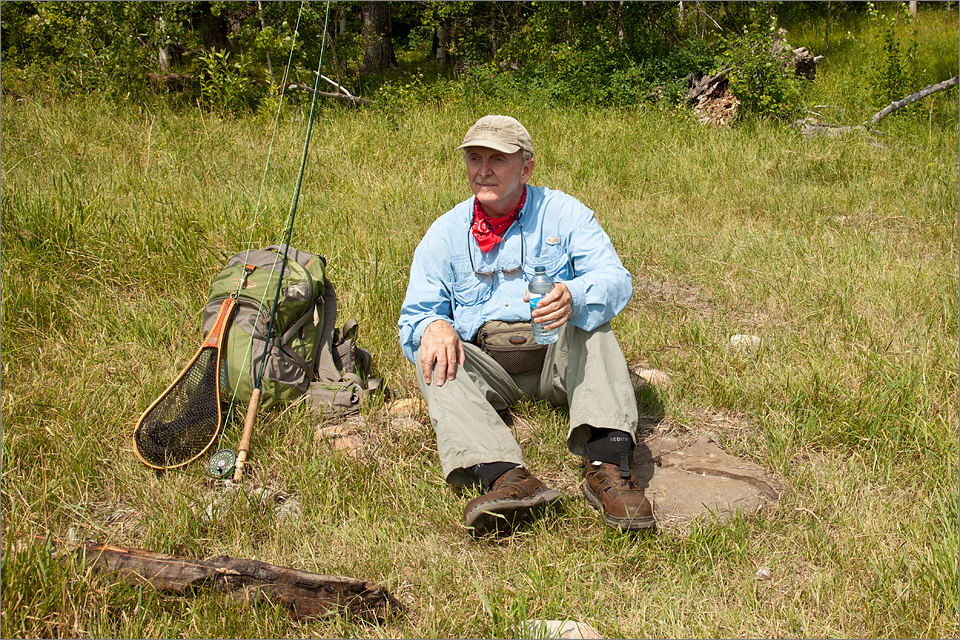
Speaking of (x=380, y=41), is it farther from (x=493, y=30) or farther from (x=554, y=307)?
(x=554, y=307)

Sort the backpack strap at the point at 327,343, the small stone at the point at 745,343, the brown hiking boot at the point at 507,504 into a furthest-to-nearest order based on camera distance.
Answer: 1. the small stone at the point at 745,343
2. the backpack strap at the point at 327,343
3. the brown hiking boot at the point at 507,504

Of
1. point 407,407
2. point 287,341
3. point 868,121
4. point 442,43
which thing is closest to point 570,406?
point 407,407

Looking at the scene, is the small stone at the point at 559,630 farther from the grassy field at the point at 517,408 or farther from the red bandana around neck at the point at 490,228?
the red bandana around neck at the point at 490,228

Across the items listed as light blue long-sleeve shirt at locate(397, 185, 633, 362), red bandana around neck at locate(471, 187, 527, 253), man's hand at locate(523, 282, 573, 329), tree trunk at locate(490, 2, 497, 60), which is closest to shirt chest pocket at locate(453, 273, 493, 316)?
light blue long-sleeve shirt at locate(397, 185, 633, 362)

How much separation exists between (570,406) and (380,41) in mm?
10213

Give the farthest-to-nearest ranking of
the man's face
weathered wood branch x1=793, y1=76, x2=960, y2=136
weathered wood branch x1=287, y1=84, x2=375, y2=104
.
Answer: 1. weathered wood branch x1=287, y1=84, x2=375, y2=104
2. weathered wood branch x1=793, y1=76, x2=960, y2=136
3. the man's face

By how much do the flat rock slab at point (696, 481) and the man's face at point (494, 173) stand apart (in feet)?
4.35

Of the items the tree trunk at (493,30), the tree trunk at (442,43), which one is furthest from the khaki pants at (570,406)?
the tree trunk at (442,43)

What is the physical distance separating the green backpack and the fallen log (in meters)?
1.18

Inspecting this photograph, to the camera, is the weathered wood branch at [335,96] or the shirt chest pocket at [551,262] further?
the weathered wood branch at [335,96]

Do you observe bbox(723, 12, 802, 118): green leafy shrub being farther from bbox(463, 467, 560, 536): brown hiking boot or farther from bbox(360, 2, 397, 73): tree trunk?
bbox(463, 467, 560, 536): brown hiking boot

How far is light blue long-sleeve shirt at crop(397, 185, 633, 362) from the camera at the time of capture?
10.7 feet

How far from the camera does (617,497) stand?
110 inches

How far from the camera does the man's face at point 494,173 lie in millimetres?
3148
